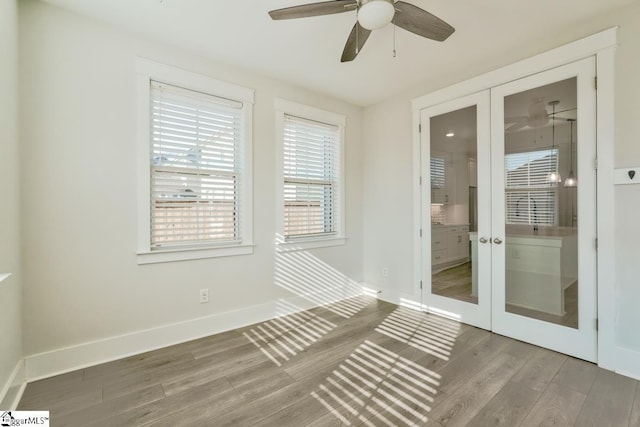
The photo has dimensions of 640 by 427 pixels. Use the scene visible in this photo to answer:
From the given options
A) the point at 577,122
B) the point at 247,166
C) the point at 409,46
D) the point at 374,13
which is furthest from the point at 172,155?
the point at 577,122

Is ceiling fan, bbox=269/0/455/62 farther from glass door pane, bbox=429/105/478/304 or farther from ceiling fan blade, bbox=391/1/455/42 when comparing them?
glass door pane, bbox=429/105/478/304

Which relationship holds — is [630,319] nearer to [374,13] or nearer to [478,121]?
[478,121]

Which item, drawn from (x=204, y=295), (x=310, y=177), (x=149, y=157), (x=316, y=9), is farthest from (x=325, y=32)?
(x=204, y=295)

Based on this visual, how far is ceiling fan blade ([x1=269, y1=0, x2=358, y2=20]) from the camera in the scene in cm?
170

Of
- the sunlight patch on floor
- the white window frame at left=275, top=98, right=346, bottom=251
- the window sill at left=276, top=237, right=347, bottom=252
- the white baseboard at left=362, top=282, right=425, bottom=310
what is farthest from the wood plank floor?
the white window frame at left=275, top=98, right=346, bottom=251

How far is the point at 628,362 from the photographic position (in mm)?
2098

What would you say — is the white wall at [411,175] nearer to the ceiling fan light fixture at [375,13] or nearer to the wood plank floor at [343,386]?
the wood plank floor at [343,386]

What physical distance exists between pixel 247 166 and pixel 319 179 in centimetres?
106

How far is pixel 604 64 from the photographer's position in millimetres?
2197

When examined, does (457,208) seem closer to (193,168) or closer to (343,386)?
(343,386)

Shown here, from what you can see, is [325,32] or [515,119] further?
[515,119]

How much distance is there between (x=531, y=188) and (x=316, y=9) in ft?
7.83

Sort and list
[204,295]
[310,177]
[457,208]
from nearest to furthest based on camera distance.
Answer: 1. [204,295]
2. [457,208]
3. [310,177]

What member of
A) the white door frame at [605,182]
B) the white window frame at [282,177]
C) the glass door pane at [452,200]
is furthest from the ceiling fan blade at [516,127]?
the white window frame at [282,177]
